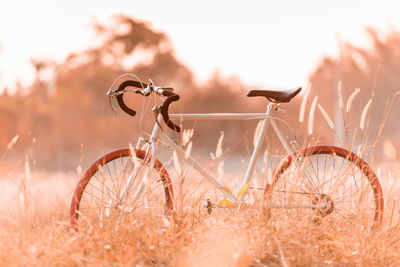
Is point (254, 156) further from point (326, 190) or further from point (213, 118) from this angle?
point (326, 190)

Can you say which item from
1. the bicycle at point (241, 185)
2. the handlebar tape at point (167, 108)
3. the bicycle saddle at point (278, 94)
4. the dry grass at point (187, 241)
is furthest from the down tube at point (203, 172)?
the bicycle saddle at point (278, 94)

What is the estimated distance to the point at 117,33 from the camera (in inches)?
1179

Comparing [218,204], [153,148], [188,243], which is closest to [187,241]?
[188,243]

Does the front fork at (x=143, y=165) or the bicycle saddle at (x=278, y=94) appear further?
the bicycle saddle at (x=278, y=94)

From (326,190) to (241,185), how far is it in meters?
0.65

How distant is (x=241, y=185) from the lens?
4.58 meters

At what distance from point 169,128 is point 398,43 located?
23.9 meters

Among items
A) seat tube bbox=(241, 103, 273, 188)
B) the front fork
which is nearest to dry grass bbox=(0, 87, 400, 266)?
the front fork

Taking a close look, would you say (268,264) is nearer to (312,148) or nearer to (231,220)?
(231,220)

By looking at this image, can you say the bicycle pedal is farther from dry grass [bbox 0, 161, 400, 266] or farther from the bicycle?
dry grass [bbox 0, 161, 400, 266]

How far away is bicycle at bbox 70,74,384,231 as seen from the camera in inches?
162

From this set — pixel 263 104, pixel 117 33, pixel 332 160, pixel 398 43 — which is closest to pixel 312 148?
pixel 332 160

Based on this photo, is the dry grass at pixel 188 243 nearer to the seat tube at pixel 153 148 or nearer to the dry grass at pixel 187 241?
the dry grass at pixel 187 241

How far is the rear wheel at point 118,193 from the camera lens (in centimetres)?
407
